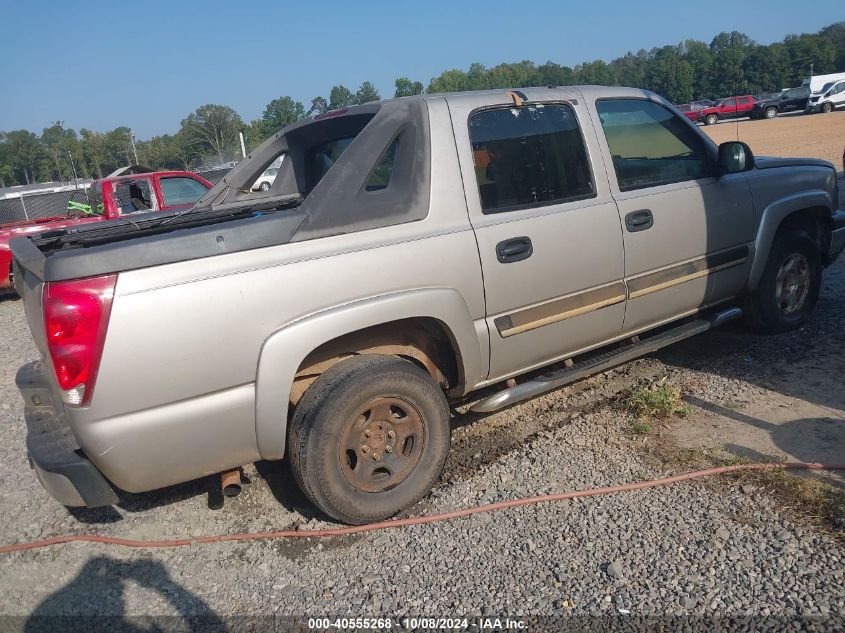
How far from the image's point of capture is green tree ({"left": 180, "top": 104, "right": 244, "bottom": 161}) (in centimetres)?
4412

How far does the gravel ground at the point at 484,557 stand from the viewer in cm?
277

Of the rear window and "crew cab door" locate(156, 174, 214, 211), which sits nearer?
the rear window

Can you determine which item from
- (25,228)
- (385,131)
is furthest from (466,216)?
(25,228)

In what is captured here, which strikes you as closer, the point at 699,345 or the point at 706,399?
the point at 706,399

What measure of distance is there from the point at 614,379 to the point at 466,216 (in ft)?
6.87

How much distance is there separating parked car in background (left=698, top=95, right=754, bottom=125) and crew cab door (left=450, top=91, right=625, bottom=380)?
5047cm

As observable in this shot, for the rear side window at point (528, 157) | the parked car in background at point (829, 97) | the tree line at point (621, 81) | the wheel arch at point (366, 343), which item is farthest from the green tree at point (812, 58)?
the wheel arch at point (366, 343)

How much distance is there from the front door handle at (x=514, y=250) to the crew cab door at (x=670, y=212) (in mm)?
787

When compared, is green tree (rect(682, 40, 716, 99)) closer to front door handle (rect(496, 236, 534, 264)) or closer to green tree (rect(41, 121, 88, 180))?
green tree (rect(41, 121, 88, 180))

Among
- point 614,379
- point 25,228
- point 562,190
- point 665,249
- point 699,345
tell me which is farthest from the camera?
point 25,228

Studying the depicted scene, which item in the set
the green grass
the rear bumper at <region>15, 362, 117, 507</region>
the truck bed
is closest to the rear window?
the truck bed

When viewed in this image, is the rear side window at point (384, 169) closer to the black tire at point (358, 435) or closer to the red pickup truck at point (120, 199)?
the black tire at point (358, 435)

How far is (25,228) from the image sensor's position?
1011 centimetres

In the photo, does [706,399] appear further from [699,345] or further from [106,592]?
[106,592]
